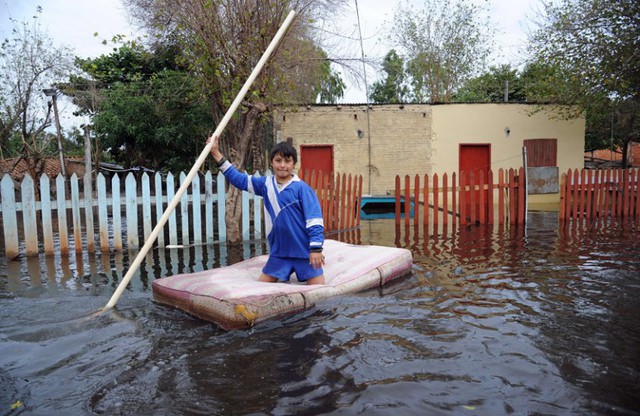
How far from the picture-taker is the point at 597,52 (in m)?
14.1

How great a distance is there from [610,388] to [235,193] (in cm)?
649

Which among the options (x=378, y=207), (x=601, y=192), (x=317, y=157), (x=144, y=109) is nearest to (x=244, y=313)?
(x=601, y=192)

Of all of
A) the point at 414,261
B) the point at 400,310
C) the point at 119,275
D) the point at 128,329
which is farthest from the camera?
the point at 414,261

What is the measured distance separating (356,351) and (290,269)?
4.50 feet

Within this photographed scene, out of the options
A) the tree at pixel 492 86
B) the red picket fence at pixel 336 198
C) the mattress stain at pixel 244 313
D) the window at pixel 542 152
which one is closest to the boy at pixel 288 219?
the mattress stain at pixel 244 313

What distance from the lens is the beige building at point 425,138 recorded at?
55.1ft

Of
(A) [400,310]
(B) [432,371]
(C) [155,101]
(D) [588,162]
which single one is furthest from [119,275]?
(D) [588,162]

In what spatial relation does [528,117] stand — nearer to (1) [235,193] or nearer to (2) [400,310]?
(1) [235,193]

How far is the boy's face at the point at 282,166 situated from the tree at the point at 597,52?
12182 millimetres

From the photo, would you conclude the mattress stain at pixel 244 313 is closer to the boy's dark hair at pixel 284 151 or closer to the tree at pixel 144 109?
the boy's dark hair at pixel 284 151

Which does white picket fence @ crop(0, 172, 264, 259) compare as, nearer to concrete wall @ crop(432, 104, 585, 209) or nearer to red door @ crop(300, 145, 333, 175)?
red door @ crop(300, 145, 333, 175)

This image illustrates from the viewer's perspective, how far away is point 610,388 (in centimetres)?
285

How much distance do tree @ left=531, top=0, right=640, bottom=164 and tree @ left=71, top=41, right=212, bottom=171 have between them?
11450 mm

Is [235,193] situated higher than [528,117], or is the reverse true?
[528,117]
